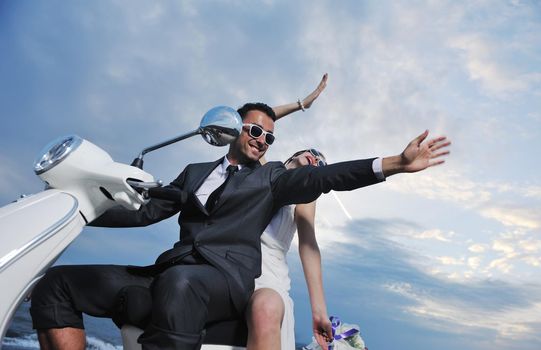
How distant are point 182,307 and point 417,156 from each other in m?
1.11

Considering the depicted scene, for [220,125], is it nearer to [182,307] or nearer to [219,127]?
[219,127]

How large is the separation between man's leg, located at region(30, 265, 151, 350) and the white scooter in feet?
0.92

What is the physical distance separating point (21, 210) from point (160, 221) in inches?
44.9

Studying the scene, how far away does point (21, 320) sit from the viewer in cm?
2141

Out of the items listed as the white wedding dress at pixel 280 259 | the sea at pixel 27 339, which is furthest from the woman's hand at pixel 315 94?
the sea at pixel 27 339

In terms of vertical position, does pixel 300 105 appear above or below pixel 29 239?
above

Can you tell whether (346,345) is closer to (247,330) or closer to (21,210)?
(247,330)

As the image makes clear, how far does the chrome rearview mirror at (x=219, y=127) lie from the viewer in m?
1.92

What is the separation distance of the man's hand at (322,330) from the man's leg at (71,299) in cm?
114

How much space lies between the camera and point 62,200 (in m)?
1.79

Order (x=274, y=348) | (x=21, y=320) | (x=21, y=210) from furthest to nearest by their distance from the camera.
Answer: (x=21, y=320), (x=274, y=348), (x=21, y=210)

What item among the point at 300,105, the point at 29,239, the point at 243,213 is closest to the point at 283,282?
the point at 243,213

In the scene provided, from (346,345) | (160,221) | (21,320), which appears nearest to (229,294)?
(160,221)

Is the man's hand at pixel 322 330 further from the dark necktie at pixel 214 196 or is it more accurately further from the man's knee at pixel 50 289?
the man's knee at pixel 50 289
